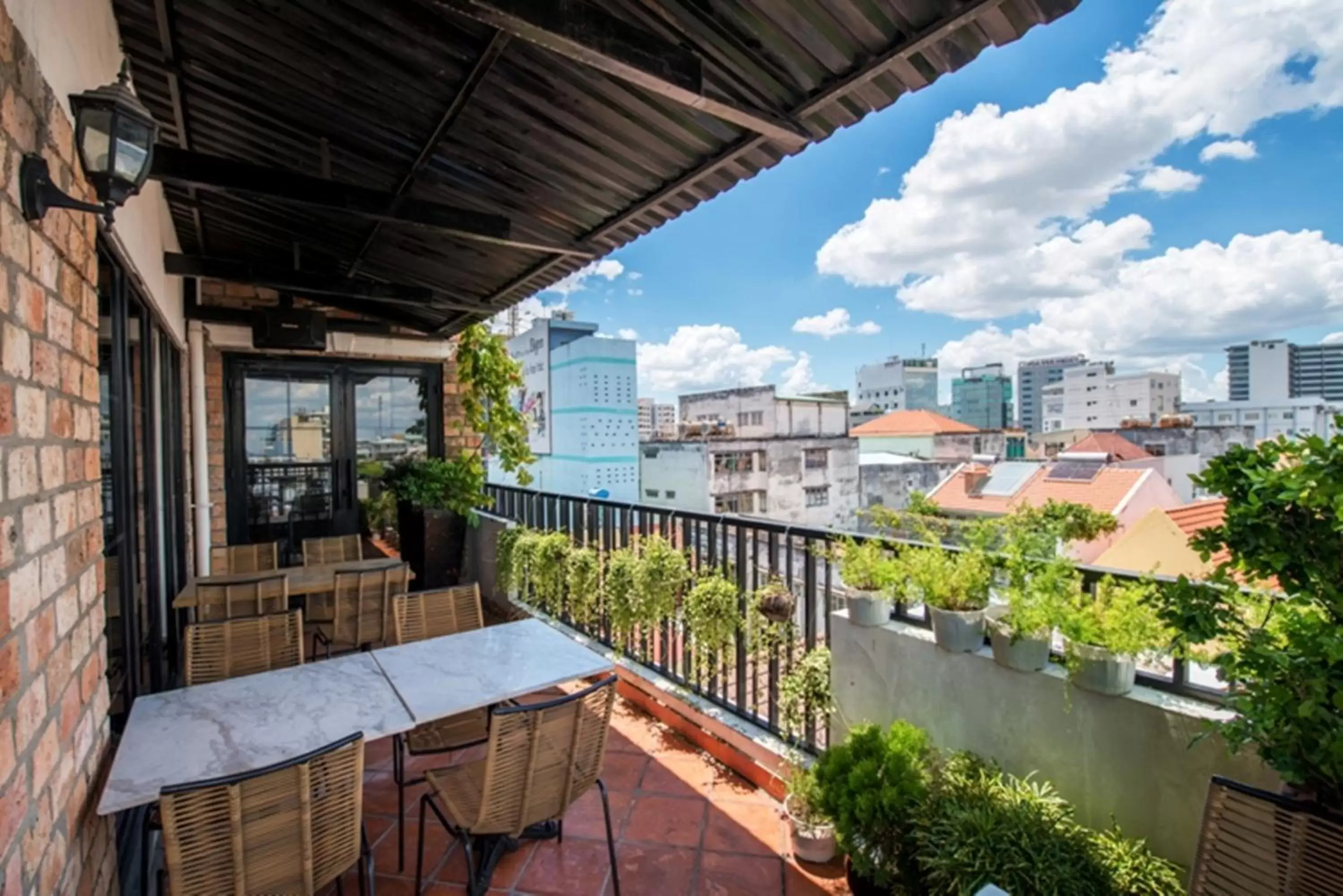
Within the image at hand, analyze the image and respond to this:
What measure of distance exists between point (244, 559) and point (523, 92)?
13.4 feet

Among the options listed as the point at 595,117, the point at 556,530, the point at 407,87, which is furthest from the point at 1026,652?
the point at 556,530

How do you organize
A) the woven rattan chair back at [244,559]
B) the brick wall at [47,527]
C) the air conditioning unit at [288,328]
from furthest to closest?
the woven rattan chair back at [244,559], the air conditioning unit at [288,328], the brick wall at [47,527]

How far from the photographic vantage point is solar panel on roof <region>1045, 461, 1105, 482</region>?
598 inches

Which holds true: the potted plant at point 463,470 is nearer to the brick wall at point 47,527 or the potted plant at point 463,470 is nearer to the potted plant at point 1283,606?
the brick wall at point 47,527

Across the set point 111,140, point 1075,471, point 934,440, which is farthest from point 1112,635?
point 934,440

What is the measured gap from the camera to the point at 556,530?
4.58 metres

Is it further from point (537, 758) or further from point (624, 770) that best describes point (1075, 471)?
point (537, 758)

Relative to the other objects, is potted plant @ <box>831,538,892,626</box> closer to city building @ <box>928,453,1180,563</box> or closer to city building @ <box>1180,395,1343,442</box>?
city building @ <box>928,453,1180,563</box>

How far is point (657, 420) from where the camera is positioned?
4856 centimetres

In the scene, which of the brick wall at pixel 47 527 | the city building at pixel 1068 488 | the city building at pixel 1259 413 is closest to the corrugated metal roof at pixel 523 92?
the brick wall at pixel 47 527

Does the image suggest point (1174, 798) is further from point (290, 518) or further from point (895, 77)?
point (290, 518)

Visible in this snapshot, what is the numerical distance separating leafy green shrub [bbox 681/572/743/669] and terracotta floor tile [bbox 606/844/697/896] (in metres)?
0.90

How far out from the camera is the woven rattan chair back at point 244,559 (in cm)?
444

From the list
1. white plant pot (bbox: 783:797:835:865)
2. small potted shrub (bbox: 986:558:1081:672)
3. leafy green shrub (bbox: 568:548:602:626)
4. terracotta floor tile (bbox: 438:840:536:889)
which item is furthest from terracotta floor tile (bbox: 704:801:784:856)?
leafy green shrub (bbox: 568:548:602:626)
